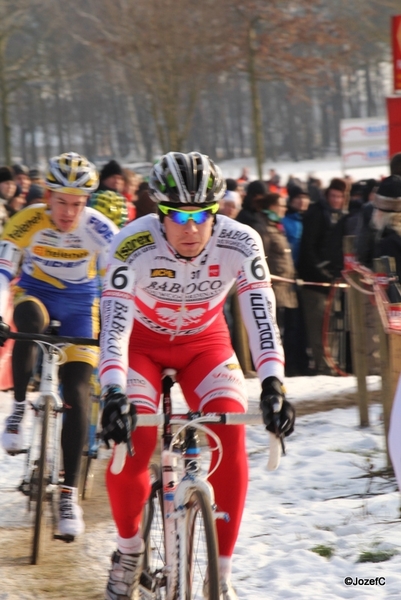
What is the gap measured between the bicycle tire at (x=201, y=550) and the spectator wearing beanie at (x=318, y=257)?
6.59m

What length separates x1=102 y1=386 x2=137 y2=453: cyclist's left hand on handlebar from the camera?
3.42 m

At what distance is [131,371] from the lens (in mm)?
4137

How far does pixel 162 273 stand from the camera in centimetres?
414

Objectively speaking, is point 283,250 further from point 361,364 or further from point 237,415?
point 237,415

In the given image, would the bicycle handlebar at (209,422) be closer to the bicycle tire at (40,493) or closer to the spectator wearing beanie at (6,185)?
the bicycle tire at (40,493)

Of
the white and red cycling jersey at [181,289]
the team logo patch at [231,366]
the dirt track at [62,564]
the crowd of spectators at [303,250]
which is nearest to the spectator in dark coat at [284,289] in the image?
the crowd of spectators at [303,250]

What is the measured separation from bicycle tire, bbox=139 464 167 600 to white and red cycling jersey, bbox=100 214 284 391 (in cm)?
63

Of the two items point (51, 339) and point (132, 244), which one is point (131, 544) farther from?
point (51, 339)

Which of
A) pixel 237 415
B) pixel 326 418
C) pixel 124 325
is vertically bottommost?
pixel 326 418

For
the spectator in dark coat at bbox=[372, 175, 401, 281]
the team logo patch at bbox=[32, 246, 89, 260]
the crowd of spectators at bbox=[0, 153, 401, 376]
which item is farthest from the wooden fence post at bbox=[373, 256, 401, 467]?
the crowd of spectators at bbox=[0, 153, 401, 376]

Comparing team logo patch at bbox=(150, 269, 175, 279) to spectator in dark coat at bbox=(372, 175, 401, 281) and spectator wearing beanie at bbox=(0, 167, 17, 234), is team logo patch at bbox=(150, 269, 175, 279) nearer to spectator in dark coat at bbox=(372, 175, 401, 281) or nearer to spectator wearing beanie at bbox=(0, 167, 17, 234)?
spectator in dark coat at bbox=(372, 175, 401, 281)

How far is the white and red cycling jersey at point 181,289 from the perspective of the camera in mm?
3924

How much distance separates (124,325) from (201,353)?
1.64 feet

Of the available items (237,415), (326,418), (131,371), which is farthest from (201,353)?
(326,418)
